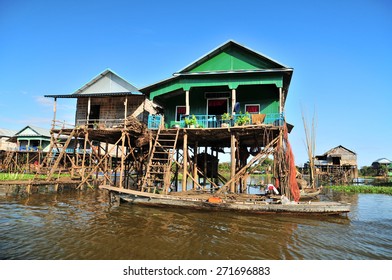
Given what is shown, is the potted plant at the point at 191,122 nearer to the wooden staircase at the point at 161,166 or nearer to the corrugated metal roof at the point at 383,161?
the wooden staircase at the point at 161,166

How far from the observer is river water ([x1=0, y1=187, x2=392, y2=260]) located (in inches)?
253

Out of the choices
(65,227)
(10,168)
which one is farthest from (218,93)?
(10,168)

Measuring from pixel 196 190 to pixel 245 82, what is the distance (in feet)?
23.7

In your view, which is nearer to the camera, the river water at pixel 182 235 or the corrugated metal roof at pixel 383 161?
the river water at pixel 182 235

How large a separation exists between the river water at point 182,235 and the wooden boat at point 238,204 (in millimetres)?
346

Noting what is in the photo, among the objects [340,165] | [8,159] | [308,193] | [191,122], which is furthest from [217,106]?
[8,159]

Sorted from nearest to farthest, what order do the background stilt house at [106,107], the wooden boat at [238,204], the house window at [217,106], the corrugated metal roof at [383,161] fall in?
the wooden boat at [238,204]
the house window at [217,106]
the background stilt house at [106,107]
the corrugated metal roof at [383,161]

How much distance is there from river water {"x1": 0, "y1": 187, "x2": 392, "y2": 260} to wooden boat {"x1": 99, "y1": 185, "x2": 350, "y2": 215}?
346 mm

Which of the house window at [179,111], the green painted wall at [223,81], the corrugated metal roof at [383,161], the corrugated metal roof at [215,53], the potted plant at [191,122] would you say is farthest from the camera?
the corrugated metal roof at [383,161]

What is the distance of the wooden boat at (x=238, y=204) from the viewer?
10891mm

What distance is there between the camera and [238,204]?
11.3 meters

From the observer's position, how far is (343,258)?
6.48m

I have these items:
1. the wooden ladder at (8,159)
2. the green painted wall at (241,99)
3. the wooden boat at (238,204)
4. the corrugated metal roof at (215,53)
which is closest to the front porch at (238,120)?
the green painted wall at (241,99)

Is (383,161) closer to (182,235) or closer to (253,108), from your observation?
(253,108)
